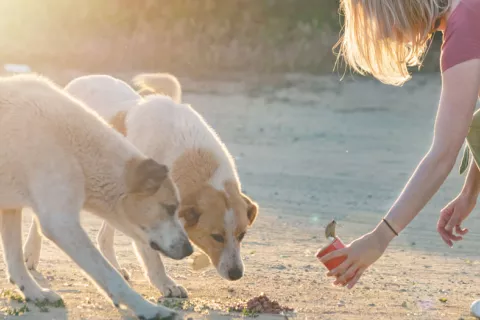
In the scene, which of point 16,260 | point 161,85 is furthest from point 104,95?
point 16,260

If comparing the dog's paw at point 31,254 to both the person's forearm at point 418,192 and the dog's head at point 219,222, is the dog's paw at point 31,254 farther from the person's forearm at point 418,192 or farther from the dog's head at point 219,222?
the person's forearm at point 418,192

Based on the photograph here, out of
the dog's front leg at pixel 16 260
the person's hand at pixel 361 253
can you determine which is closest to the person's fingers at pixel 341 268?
the person's hand at pixel 361 253

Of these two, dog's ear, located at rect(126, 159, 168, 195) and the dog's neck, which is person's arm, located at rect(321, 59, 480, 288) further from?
the dog's neck

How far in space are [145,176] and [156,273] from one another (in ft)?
3.63

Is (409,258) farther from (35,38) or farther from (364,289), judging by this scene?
(35,38)

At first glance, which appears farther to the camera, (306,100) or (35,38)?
(35,38)

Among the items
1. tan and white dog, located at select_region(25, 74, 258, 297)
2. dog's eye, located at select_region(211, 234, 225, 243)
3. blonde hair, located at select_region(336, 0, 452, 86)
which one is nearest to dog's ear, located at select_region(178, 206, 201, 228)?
tan and white dog, located at select_region(25, 74, 258, 297)

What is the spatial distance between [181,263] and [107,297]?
214cm

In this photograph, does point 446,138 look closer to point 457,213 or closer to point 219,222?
point 457,213

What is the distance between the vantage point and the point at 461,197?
4.97m

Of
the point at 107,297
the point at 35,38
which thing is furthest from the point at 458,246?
the point at 35,38

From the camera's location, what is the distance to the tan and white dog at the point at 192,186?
5770mm

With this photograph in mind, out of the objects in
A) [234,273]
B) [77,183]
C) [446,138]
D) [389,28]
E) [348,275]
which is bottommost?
[234,273]

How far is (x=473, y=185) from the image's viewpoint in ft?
16.5
